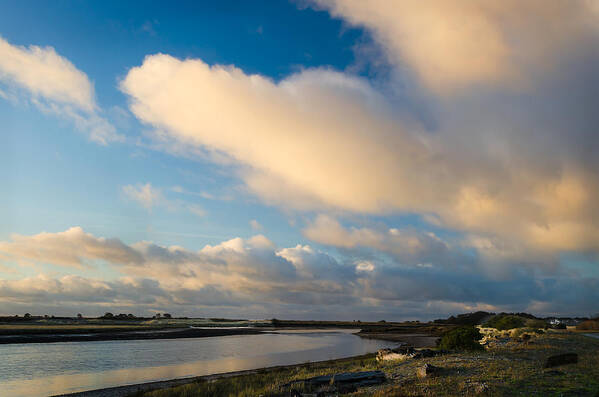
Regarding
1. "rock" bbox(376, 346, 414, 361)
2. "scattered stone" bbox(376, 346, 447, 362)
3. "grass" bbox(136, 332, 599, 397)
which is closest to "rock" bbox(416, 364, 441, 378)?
"grass" bbox(136, 332, 599, 397)

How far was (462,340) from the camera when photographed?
1417 inches

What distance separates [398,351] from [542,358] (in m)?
12.1

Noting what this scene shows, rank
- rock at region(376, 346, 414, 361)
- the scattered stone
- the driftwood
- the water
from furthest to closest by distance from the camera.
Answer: rock at region(376, 346, 414, 361)
the water
the scattered stone
the driftwood

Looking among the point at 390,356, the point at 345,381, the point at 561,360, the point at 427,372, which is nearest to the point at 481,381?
the point at 427,372

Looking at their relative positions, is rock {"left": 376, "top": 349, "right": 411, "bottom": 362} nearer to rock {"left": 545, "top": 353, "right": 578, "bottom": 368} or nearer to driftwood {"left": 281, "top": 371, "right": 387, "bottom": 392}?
driftwood {"left": 281, "top": 371, "right": 387, "bottom": 392}

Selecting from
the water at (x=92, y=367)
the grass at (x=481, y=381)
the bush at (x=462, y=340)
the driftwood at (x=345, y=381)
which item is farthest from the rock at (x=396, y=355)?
the water at (x=92, y=367)

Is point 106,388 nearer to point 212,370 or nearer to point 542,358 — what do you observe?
point 212,370

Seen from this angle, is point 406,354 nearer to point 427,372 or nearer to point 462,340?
point 462,340

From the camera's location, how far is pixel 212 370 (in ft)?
138

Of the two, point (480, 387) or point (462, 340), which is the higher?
point (480, 387)

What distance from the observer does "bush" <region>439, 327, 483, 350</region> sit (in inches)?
1394

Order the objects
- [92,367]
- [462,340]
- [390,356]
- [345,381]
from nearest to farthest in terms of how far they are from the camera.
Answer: [345,381], [390,356], [462,340], [92,367]

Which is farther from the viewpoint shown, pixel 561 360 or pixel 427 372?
pixel 561 360

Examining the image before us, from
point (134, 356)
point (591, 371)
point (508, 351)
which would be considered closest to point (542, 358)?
point (508, 351)
